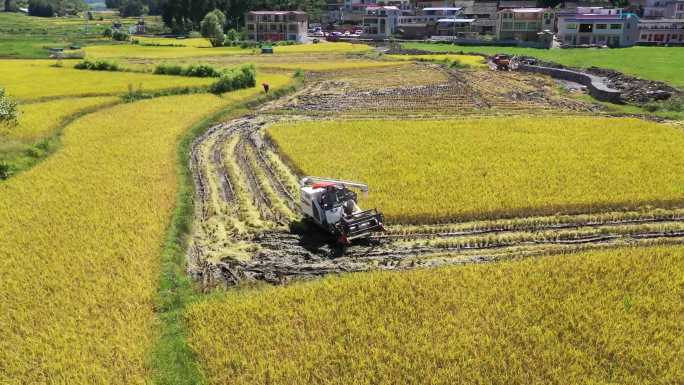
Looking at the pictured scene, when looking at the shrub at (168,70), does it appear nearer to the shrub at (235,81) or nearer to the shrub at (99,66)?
the shrub at (99,66)

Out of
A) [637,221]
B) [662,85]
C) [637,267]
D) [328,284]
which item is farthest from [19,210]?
[662,85]

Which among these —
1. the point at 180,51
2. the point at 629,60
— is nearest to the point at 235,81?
the point at 180,51

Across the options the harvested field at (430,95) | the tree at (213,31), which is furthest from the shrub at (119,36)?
the harvested field at (430,95)

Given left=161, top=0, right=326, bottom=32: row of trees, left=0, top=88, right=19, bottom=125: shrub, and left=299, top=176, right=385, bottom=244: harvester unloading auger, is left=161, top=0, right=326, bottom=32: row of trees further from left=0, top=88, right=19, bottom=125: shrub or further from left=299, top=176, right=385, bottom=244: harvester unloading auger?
left=299, top=176, right=385, bottom=244: harvester unloading auger

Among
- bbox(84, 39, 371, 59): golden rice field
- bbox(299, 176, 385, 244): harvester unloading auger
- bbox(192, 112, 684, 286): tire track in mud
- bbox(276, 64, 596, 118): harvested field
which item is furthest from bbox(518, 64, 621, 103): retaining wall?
bbox(84, 39, 371, 59): golden rice field

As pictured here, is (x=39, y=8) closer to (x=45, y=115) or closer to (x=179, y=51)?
(x=179, y=51)

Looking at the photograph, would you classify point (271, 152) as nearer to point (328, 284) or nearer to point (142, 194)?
Result: point (142, 194)

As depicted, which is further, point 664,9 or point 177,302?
point 664,9
